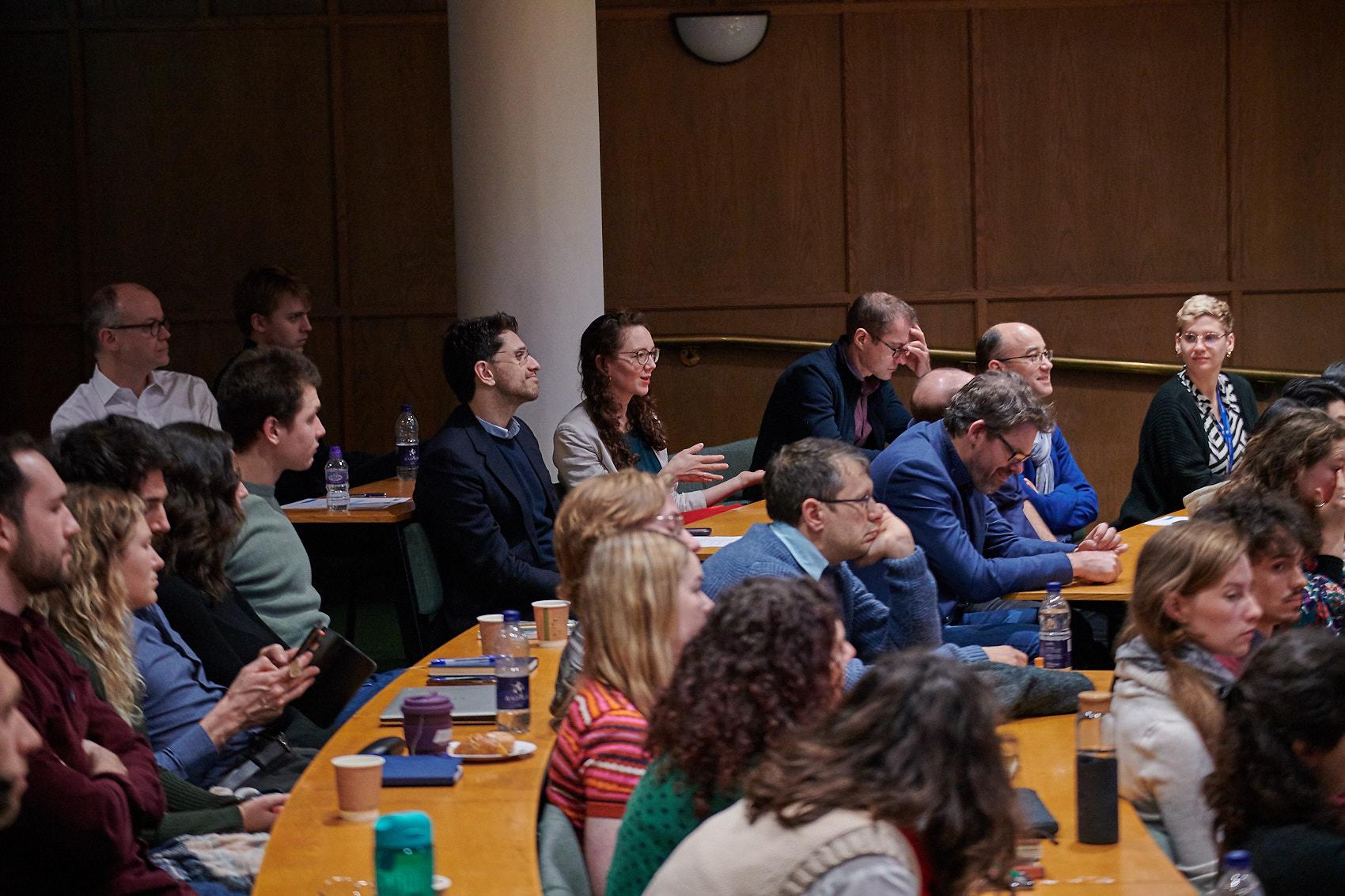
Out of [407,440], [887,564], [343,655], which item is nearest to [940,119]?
[407,440]

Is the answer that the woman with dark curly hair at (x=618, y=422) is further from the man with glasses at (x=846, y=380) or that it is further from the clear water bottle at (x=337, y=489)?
the clear water bottle at (x=337, y=489)

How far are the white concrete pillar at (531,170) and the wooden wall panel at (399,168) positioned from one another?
1275 mm

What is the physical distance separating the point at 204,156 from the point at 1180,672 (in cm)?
635

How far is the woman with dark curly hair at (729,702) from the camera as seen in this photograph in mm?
1952

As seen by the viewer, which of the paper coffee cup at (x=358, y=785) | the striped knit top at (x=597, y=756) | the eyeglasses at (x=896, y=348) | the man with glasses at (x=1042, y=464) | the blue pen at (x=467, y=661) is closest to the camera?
the striped knit top at (x=597, y=756)

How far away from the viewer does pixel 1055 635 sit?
3.76 metres

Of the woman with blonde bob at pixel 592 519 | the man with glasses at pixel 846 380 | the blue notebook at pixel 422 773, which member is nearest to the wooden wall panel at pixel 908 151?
the man with glasses at pixel 846 380

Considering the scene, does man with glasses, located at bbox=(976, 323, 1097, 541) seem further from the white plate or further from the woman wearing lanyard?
the white plate

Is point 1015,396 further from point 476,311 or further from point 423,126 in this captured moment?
point 423,126

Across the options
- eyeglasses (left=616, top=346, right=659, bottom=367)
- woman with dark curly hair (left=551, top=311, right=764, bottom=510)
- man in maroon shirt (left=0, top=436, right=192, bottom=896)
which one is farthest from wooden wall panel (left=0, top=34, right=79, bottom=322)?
man in maroon shirt (left=0, top=436, right=192, bottom=896)

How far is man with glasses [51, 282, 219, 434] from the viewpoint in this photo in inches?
223

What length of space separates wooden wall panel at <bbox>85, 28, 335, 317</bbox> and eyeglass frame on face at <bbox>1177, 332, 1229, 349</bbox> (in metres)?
4.29

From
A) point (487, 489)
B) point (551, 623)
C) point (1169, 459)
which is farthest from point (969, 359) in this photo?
point (551, 623)

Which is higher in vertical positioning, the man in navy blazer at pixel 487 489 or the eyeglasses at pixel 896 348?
the eyeglasses at pixel 896 348
